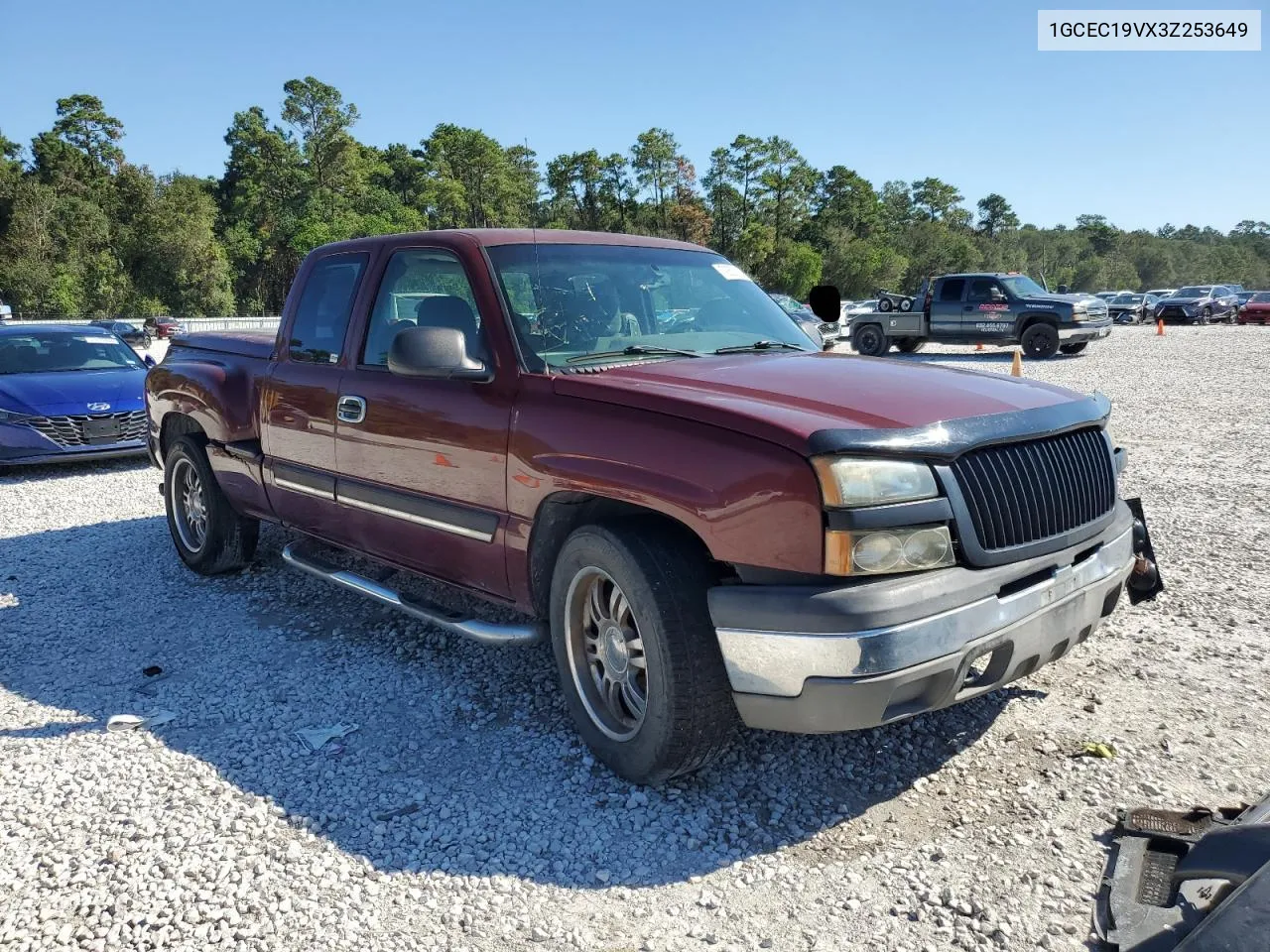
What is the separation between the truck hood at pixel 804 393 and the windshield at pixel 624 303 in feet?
0.72

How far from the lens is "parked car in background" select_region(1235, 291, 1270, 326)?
34.7 m

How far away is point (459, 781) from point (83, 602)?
3.29 meters

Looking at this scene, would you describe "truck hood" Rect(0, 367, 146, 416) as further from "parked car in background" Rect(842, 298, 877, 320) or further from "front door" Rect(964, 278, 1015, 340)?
"parked car in background" Rect(842, 298, 877, 320)

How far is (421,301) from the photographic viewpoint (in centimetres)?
415

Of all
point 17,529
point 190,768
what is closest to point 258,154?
point 17,529

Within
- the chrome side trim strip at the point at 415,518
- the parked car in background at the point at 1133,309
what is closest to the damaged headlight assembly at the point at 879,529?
the chrome side trim strip at the point at 415,518

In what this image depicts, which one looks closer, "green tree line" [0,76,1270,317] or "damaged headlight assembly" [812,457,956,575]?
"damaged headlight assembly" [812,457,956,575]

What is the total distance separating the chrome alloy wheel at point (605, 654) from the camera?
10.7 ft

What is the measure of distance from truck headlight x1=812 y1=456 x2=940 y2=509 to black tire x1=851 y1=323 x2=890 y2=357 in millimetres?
20480

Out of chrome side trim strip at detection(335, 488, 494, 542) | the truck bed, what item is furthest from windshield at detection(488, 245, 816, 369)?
the truck bed

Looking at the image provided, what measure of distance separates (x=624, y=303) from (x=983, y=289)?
1923 cm

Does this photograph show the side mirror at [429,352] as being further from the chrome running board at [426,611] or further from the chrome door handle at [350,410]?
the chrome running board at [426,611]

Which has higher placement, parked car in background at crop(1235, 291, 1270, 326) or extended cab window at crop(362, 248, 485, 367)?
parked car in background at crop(1235, 291, 1270, 326)

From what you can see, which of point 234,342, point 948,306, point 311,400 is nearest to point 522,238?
point 311,400
